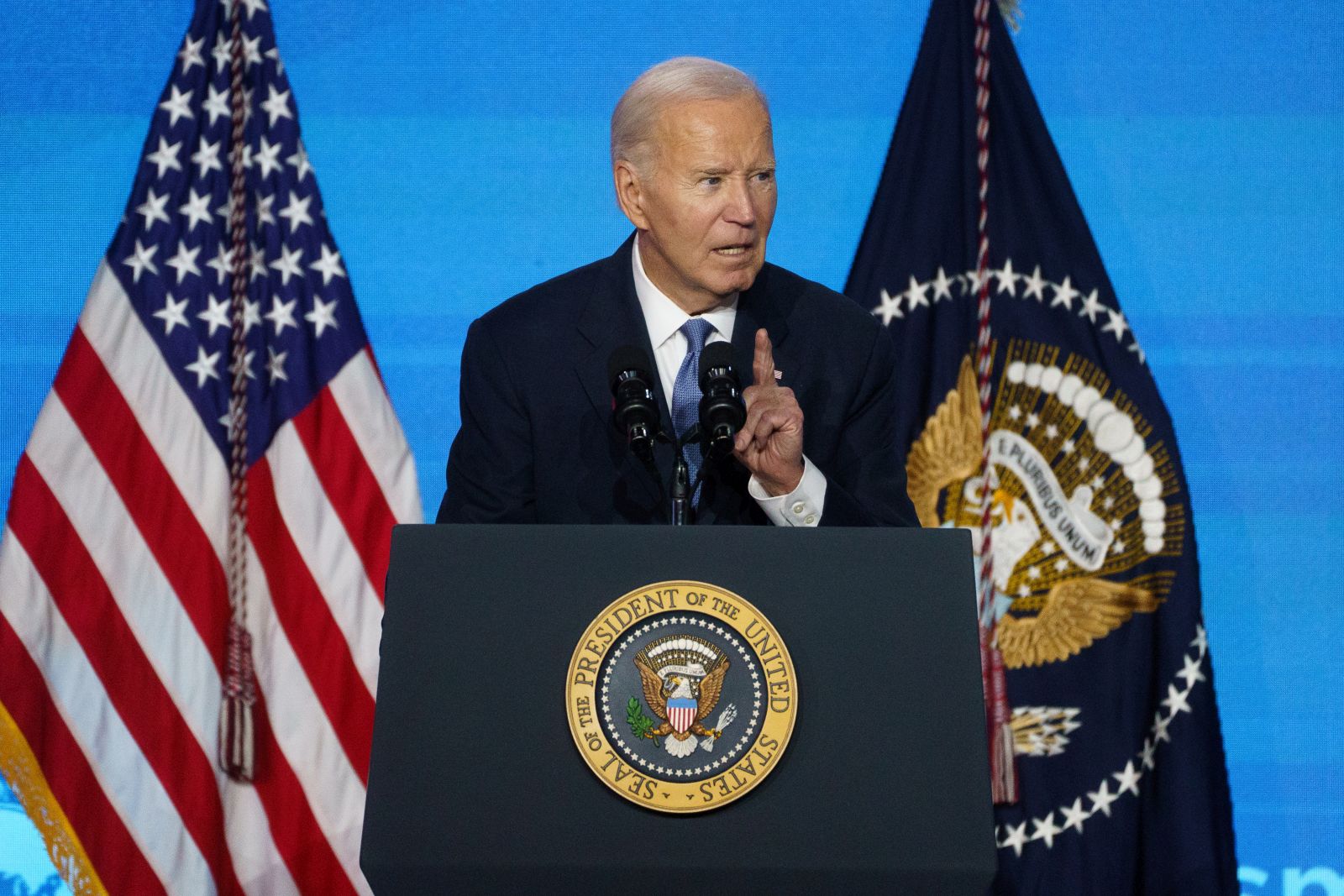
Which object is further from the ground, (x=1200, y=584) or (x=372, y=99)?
(x=372, y=99)

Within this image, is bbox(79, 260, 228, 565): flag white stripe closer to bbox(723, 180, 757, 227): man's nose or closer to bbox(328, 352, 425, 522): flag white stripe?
bbox(328, 352, 425, 522): flag white stripe

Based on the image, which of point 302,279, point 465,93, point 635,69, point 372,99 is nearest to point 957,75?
point 635,69

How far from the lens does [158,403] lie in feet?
10.8

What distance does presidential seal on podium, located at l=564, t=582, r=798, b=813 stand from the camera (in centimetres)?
128

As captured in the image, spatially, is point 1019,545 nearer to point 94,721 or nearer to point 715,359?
point 715,359

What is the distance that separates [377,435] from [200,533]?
0.47 m

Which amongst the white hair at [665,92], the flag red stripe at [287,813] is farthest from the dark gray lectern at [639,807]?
the flag red stripe at [287,813]

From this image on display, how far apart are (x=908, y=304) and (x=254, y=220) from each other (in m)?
1.62

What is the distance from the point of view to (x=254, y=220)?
340cm

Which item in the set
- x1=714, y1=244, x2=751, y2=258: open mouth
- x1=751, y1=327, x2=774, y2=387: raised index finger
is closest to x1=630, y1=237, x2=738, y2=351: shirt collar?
x1=714, y1=244, x2=751, y2=258: open mouth

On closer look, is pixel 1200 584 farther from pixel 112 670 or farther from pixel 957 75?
pixel 112 670

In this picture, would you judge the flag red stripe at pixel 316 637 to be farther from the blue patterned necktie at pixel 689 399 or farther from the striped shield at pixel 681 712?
the striped shield at pixel 681 712

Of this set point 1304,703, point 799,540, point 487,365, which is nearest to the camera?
point 799,540

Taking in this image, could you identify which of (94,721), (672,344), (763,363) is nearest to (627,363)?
(763,363)
